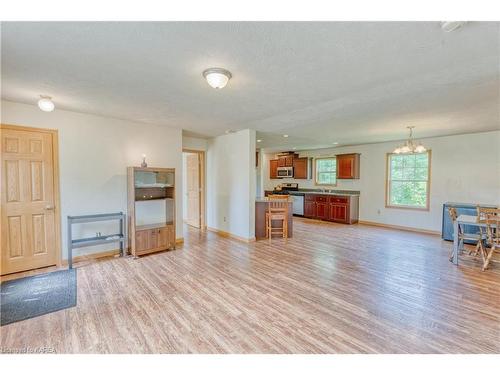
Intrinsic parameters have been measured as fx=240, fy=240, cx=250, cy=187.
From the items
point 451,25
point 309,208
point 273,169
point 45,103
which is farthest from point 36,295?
point 273,169

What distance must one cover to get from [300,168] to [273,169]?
132 cm

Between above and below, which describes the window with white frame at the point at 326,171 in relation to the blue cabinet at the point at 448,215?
above

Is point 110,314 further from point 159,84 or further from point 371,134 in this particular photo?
point 371,134

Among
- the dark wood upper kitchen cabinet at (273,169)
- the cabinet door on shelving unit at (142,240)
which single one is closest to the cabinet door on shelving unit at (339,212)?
the dark wood upper kitchen cabinet at (273,169)

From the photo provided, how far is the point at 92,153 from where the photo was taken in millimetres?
4016

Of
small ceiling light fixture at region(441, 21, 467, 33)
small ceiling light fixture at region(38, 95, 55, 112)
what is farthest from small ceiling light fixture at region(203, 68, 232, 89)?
small ceiling light fixture at region(38, 95, 55, 112)

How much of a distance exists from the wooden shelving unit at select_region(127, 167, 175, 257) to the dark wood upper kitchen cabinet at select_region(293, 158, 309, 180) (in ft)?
17.5

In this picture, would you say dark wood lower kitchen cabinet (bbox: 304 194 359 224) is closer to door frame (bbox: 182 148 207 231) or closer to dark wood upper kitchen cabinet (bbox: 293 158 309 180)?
dark wood upper kitchen cabinet (bbox: 293 158 309 180)

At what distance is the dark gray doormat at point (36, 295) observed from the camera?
95.3 inches

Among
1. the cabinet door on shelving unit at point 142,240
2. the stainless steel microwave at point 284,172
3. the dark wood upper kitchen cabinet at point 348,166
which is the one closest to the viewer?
the cabinet door on shelving unit at point 142,240

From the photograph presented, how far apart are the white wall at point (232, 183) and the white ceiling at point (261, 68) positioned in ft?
4.17

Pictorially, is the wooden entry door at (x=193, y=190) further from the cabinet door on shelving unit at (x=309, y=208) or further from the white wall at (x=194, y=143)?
the cabinet door on shelving unit at (x=309, y=208)

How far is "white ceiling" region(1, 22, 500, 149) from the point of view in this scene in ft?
5.73

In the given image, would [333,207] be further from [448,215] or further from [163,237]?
[163,237]
